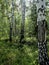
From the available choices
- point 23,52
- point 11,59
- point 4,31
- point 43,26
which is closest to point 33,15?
point 4,31

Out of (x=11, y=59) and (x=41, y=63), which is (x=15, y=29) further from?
(x=41, y=63)

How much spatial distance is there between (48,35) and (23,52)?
6.22 m

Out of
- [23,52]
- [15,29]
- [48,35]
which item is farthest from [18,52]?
[15,29]

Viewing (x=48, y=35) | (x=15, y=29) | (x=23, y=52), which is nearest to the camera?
(x=23, y=52)

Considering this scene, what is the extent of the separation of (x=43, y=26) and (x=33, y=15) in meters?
10.8

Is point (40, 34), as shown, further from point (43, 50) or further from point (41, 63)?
point (41, 63)

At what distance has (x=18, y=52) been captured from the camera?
12.7 m

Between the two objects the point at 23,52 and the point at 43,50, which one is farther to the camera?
the point at 23,52

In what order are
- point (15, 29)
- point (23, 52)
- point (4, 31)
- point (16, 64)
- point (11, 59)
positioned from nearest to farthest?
point (16, 64)
point (11, 59)
point (23, 52)
point (4, 31)
point (15, 29)

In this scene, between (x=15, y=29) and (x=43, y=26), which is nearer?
(x=43, y=26)

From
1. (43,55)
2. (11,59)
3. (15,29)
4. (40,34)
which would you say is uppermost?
(40,34)

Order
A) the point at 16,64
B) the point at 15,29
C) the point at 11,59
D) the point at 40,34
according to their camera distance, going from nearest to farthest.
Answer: the point at 40,34
the point at 16,64
the point at 11,59
the point at 15,29

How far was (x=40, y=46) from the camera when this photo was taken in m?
8.66

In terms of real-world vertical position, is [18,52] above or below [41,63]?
below
